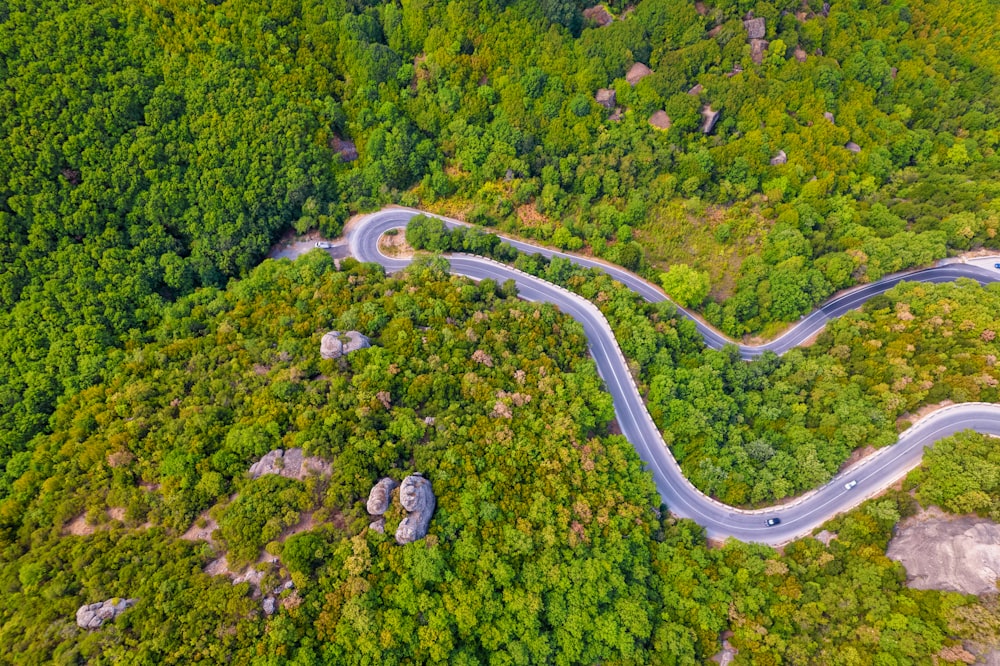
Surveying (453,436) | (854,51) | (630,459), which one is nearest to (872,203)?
(854,51)

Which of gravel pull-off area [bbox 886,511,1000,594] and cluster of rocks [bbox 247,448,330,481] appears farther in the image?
cluster of rocks [bbox 247,448,330,481]

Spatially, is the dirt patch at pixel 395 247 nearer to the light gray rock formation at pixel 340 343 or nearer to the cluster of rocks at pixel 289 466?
the light gray rock formation at pixel 340 343

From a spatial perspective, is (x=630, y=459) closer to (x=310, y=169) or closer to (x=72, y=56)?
(x=310, y=169)

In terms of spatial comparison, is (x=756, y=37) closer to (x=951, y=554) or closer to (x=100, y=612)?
(x=951, y=554)

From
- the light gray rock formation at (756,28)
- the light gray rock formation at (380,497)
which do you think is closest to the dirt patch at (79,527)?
the light gray rock formation at (380,497)

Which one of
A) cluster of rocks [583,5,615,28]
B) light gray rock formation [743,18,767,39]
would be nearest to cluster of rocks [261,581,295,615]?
cluster of rocks [583,5,615,28]

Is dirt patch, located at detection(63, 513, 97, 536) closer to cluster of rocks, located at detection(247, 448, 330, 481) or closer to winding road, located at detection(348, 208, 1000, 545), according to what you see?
cluster of rocks, located at detection(247, 448, 330, 481)
